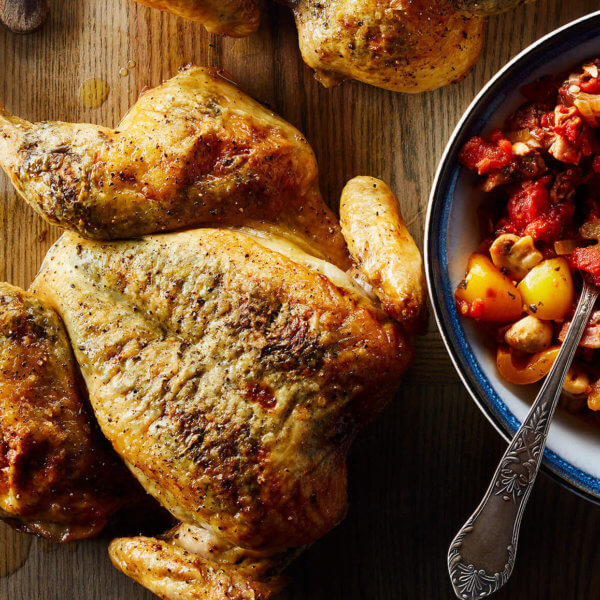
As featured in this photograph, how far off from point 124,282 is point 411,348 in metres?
0.78

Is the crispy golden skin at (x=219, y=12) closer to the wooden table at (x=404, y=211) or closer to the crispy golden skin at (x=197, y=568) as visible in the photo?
the wooden table at (x=404, y=211)

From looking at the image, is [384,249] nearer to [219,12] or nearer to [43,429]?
[219,12]

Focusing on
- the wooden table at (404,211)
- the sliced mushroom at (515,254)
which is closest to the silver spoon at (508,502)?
the sliced mushroom at (515,254)

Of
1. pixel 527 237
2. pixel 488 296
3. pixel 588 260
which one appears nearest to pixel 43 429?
pixel 488 296

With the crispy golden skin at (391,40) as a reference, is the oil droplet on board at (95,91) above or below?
below

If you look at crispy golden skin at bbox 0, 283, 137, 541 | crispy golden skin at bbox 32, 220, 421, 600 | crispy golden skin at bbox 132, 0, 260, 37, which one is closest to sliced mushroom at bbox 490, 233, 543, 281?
crispy golden skin at bbox 32, 220, 421, 600

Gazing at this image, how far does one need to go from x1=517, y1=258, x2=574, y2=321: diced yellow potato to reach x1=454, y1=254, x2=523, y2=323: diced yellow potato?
3 cm

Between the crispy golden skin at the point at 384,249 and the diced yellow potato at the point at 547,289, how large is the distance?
0.87ft

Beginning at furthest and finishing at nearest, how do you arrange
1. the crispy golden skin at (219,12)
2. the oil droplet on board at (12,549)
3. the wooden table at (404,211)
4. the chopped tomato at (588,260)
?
the oil droplet on board at (12,549) < the wooden table at (404,211) < the crispy golden skin at (219,12) < the chopped tomato at (588,260)

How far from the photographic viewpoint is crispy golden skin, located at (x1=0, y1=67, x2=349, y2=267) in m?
1.87

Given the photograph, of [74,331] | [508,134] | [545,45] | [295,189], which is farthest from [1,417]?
[545,45]

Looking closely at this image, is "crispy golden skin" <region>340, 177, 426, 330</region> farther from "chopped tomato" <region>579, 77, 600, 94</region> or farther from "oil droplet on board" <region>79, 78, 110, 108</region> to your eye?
"oil droplet on board" <region>79, 78, 110, 108</region>

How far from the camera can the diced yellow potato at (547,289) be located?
1.74m

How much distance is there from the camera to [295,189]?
2.00m
